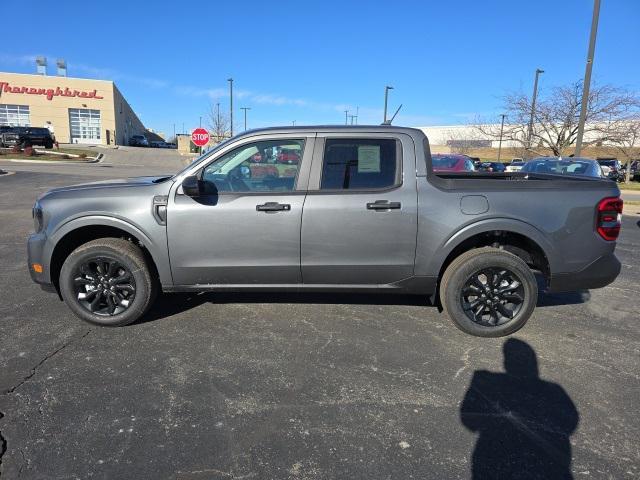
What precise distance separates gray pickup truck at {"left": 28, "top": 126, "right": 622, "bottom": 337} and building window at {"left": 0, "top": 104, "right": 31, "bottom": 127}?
209ft

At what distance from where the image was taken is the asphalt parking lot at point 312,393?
8.24ft

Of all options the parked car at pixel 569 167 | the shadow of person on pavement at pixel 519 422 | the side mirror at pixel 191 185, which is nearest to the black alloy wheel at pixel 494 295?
the shadow of person on pavement at pixel 519 422

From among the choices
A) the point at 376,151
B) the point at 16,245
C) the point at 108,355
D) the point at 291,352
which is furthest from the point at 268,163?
the point at 16,245

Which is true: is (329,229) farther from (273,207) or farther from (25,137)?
(25,137)

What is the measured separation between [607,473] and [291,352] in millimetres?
2261

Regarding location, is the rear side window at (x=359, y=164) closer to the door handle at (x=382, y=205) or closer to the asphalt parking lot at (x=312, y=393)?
the door handle at (x=382, y=205)

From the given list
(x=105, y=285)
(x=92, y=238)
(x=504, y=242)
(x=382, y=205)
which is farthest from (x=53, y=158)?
(x=504, y=242)

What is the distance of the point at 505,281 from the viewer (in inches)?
164

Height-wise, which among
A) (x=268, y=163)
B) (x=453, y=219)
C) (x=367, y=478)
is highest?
(x=268, y=163)

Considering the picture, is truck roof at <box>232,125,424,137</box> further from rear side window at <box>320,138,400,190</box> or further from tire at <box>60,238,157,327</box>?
tire at <box>60,238,157,327</box>

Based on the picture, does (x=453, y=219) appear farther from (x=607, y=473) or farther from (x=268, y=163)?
(x=607, y=473)

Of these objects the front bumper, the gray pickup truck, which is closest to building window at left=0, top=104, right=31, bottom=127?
the gray pickup truck

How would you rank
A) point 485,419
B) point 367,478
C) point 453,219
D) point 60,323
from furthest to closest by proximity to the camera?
point 60,323
point 453,219
point 485,419
point 367,478

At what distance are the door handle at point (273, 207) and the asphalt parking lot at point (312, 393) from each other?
1127 mm
